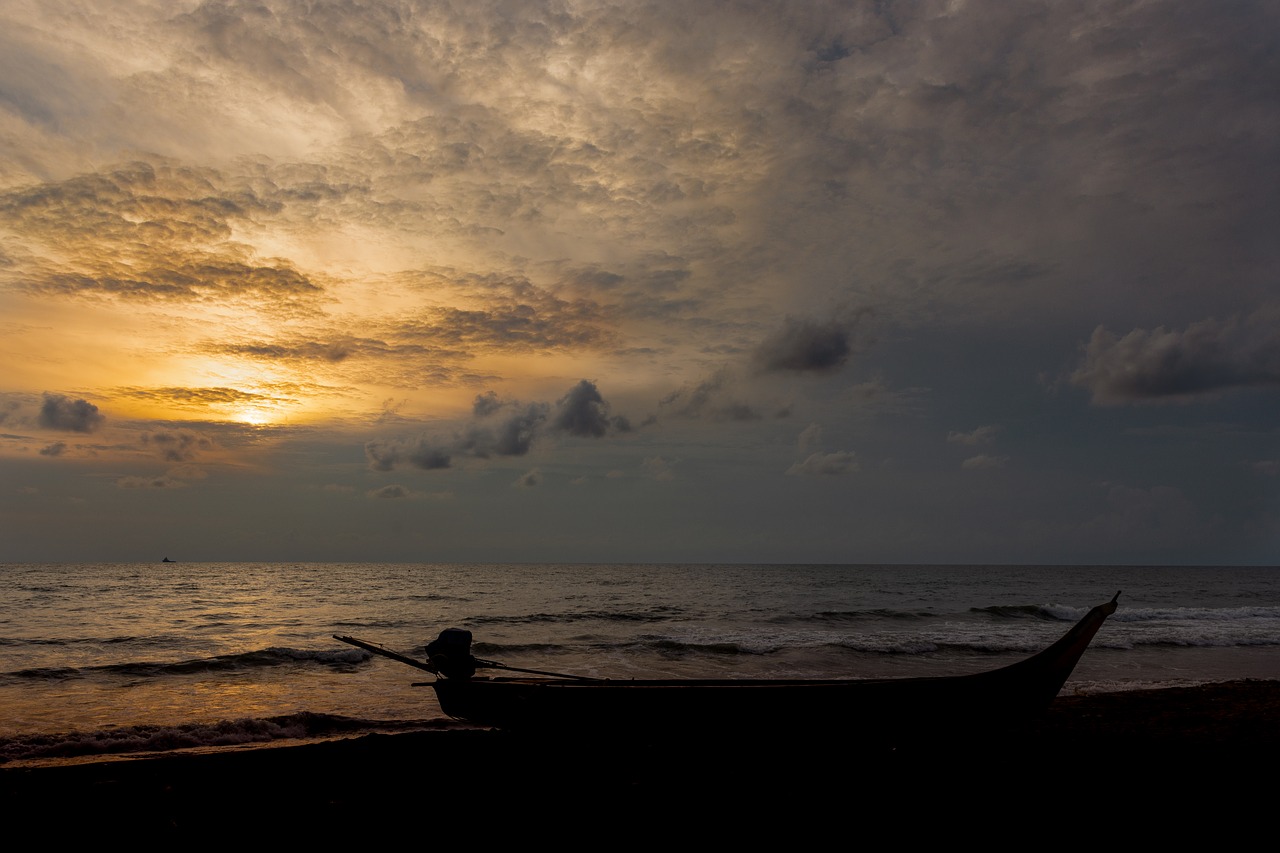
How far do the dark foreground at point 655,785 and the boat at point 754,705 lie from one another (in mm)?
222

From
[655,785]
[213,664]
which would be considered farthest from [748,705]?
[213,664]

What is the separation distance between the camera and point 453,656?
8.91 meters

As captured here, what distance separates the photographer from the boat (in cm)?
803

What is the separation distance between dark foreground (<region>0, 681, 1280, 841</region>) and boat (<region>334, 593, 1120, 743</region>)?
0.22 metres

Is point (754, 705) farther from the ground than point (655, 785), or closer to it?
farther from the ground

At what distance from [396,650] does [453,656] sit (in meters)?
16.5

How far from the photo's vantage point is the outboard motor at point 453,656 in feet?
29.0

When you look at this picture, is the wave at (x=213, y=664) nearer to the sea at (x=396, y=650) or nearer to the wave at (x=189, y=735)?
the sea at (x=396, y=650)

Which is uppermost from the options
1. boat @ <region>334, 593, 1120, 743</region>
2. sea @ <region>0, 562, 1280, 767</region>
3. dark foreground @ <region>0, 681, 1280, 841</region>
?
boat @ <region>334, 593, 1120, 743</region>

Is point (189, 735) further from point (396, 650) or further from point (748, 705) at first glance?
point (396, 650)

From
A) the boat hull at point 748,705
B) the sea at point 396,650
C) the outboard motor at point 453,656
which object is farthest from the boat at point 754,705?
the sea at point 396,650

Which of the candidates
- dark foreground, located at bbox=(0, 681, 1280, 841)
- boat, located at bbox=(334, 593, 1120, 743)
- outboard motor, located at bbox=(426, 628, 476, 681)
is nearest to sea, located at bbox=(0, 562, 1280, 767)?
outboard motor, located at bbox=(426, 628, 476, 681)

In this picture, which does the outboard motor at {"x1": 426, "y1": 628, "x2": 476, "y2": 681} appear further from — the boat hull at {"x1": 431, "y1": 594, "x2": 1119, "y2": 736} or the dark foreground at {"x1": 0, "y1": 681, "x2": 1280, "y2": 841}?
the dark foreground at {"x1": 0, "y1": 681, "x2": 1280, "y2": 841}

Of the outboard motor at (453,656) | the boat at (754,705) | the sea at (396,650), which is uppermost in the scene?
the outboard motor at (453,656)
